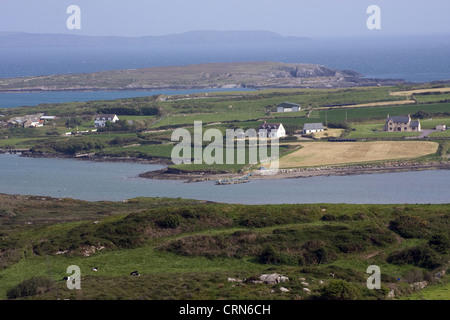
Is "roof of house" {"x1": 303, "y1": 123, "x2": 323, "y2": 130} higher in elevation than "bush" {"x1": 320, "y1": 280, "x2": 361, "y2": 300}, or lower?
higher

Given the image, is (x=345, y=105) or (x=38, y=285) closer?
(x=38, y=285)

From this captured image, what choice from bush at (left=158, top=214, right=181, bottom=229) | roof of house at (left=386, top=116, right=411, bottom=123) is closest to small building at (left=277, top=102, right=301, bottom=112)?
roof of house at (left=386, top=116, right=411, bottom=123)

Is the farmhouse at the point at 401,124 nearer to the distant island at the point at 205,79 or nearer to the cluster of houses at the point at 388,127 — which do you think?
the cluster of houses at the point at 388,127

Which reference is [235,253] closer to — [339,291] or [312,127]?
[339,291]

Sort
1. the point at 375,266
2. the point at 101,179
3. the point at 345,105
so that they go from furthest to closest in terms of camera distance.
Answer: the point at 345,105 → the point at 101,179 → the point at 375,266

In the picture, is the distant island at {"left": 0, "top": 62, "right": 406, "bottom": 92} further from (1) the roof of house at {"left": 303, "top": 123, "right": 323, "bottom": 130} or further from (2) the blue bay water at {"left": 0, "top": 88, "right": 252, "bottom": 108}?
(1) the roof of house at {"left": 303, "top": 123, "right": 323, "bottom": 130}

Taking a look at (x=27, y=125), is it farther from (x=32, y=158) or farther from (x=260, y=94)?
(x=260, y=94)
